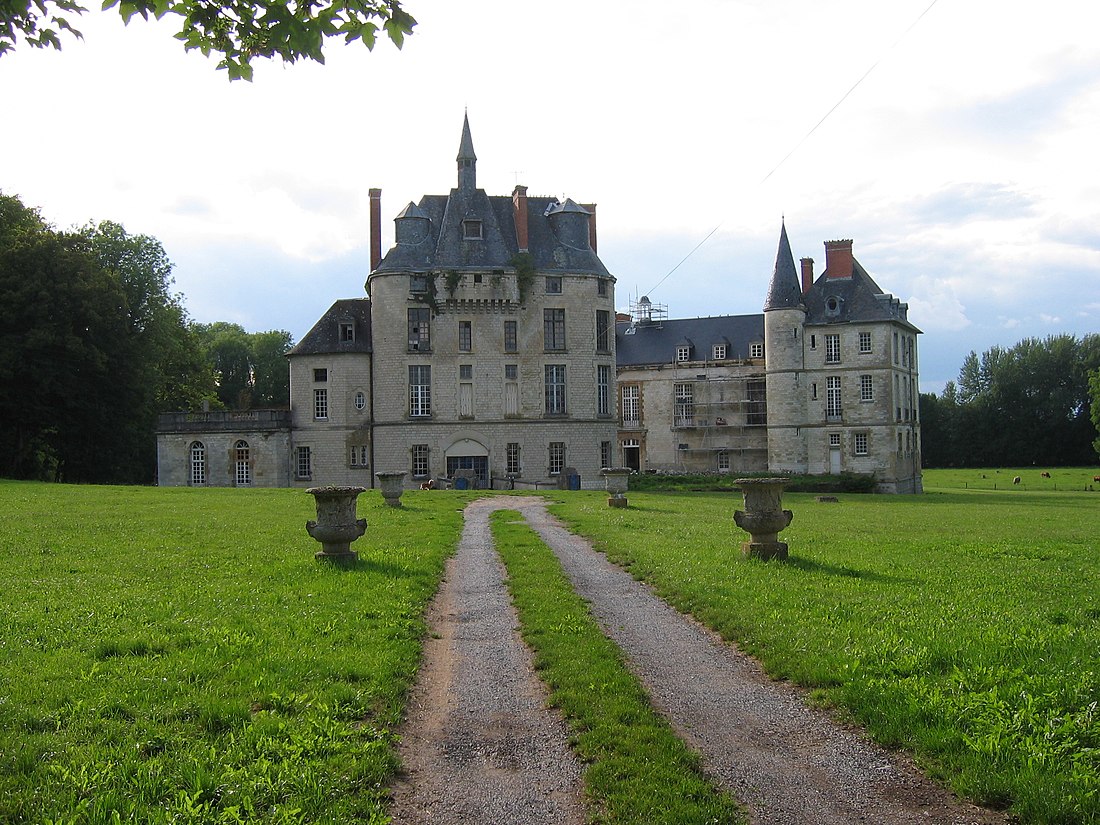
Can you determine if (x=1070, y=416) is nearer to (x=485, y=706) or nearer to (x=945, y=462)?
(x=945, y=462)

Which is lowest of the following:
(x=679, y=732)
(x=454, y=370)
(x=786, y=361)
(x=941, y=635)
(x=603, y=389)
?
(x=679, y=732)

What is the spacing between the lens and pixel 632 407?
71.5m

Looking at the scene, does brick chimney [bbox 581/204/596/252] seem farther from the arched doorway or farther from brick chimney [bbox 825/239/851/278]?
brick chimney [bbox 825/239/851/278]

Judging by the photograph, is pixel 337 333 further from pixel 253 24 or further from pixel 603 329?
pixel 253 24

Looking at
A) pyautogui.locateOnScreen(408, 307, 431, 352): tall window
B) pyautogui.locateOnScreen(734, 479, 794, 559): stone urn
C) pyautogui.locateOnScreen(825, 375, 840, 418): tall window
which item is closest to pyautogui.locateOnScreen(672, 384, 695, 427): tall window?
pyautogui.locateOnScreen(825, 375, 840, 418): tall window

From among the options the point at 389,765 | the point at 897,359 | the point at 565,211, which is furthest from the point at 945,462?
the point at 389,765

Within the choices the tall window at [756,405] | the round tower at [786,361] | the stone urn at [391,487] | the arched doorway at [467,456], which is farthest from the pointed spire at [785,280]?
the stone urn at [391,487]

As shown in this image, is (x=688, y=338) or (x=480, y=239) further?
(x=688, y=338)

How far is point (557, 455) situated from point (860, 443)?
2241 cm

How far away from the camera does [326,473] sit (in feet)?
→ 169

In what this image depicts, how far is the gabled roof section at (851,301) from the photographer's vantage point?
61.7 meters

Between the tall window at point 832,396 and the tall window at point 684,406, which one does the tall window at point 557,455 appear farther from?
the tall window at point 832,396

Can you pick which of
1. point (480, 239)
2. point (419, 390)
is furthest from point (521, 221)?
point (419, 390)

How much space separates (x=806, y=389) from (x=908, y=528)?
41.6 meters
